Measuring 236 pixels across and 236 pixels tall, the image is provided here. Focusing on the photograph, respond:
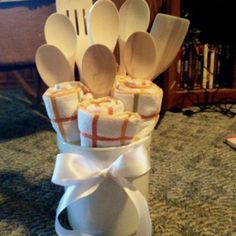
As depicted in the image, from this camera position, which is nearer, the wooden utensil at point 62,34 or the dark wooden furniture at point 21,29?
the wooden utensil at point 62,34

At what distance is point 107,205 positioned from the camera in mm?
489

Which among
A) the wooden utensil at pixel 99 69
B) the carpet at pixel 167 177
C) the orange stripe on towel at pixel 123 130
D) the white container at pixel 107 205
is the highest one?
the wooden utensil at pixel 99 69

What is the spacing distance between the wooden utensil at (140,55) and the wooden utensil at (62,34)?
8 centimetres

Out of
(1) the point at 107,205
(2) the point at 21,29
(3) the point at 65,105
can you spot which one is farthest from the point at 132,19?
(2) the point at 21,29

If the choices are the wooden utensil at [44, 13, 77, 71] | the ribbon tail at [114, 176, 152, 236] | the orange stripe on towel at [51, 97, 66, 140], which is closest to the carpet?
the ribbon tail at [114, 176, 152, 236]

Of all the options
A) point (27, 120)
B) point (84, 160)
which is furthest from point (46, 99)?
point (27, 120)

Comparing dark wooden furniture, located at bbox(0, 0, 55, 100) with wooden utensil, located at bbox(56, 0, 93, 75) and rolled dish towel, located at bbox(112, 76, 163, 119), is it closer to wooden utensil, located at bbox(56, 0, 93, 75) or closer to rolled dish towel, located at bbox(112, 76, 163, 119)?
wooden utensil, located at bbox(56, 0, 93, 75)

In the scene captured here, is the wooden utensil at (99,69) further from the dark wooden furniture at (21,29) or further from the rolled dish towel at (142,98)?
the dark wooden furniture at (21,29)

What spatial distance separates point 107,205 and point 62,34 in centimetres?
27

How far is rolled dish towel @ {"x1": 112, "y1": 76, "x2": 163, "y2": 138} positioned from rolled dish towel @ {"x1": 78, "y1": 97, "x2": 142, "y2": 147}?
0.05 feet

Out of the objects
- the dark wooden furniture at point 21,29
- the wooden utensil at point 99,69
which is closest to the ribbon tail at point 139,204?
the wooden utensil at point 99,69

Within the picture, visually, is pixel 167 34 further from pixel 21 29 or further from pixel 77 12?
pixel 21 29

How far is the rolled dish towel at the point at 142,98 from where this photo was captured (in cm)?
46

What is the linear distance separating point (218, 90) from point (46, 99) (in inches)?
35.4
